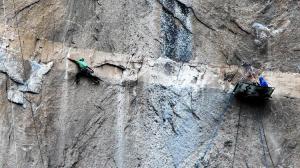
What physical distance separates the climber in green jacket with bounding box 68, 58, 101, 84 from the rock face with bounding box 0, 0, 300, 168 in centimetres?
7

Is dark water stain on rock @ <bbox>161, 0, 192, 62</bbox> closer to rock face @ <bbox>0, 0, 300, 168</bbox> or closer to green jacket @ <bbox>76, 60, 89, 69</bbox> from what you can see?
rock face @ <bbox>0, 0, 300, 168</bbox>

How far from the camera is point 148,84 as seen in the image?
7.28 m

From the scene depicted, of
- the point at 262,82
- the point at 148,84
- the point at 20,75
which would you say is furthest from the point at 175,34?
the point at 20,75

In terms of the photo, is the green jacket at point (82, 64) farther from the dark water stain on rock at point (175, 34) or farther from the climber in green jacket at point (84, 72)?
the dark water stain on rock at point (175, 34)

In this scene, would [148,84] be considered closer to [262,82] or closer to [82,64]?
[82,64]

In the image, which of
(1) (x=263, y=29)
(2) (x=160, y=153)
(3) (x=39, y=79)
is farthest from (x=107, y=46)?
(1) (x=263, y=29)

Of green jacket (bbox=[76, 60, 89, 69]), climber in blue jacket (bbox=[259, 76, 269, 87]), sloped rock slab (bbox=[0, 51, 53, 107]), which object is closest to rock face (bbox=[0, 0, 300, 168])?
sloped rock slab (bbox=[0, 51, 53, 107])

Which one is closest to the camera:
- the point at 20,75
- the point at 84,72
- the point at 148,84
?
the point at 20,75

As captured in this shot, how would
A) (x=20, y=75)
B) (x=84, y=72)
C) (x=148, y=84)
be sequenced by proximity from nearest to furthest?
(x=20, y=75)
(x=84, y=72)
(x=148, y=84)

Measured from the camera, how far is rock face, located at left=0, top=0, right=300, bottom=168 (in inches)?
274

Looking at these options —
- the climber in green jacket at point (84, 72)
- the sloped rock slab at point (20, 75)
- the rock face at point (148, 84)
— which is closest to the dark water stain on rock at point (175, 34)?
the rock face at point (148, 84)

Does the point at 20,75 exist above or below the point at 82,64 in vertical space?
below

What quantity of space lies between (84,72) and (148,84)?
0.72m

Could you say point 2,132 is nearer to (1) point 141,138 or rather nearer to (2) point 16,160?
(2) point 16,160
